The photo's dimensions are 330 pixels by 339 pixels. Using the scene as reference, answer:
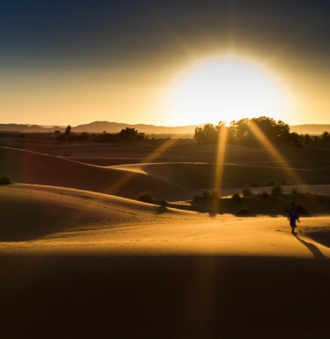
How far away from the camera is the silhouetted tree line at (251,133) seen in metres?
93.6

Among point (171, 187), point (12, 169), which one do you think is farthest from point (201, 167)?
point (12, 169)

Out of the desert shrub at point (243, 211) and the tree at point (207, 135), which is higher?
the tree at point (207, 135)

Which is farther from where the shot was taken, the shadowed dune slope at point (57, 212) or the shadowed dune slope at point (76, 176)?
the shadowed dune slope at point (76, 176)

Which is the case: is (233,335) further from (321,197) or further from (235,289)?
(321,197)

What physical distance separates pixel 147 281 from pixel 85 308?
1.12 m

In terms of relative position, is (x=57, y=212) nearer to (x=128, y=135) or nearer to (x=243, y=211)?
(x=243, y=211)

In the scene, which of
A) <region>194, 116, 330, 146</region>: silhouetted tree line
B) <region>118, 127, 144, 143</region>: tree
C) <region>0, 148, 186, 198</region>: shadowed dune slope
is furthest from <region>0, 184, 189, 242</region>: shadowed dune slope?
<region>118, 127, 144, 143</region>: tree

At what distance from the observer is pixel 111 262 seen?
7723 mm

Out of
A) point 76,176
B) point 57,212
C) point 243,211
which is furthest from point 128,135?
point 57,212

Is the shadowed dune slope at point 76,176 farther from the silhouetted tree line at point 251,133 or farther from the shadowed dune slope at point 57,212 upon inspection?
the silhouetted tree line at point 251,133

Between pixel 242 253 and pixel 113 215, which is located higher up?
pixel 242 253

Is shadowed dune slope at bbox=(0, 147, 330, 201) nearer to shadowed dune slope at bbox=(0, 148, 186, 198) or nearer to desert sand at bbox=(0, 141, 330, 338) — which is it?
shadowed dune slope at bbox=(0, 148, 186, 198)

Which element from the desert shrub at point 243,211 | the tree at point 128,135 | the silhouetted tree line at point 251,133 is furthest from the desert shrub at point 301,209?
the tree at point 128,135

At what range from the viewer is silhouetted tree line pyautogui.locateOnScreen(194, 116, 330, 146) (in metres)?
93.6
